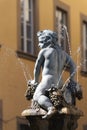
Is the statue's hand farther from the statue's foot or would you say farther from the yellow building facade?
the yellow building facade

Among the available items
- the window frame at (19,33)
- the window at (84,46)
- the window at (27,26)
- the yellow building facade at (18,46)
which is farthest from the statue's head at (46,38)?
the window at (84,46)

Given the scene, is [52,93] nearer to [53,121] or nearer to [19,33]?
[53,121]

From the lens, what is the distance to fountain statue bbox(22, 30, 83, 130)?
32.6 feet

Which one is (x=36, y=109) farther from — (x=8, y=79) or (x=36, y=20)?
(x=36, y=20)

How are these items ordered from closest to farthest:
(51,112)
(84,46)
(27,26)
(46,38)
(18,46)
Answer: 1. (51,112)
2. (46,38)
3. (18,46)
4. (27,26)
5. (84,46)

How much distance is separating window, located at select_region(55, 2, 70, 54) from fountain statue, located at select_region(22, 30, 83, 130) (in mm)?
13363

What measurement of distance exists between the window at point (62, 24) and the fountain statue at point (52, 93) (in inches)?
526

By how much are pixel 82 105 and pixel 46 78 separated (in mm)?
15009

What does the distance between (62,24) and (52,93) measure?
14.9 meters

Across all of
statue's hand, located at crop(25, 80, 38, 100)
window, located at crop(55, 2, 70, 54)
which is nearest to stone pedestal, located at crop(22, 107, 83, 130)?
statue's hand, located at crop(25, 80, 38, 100)

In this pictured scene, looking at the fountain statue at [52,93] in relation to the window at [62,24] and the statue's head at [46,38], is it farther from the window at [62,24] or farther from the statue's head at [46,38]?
the window at [62,24]

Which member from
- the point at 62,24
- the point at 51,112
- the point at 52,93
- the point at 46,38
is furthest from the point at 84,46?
the point at 51,112

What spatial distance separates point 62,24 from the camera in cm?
2477

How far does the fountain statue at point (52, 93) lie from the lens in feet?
32.6
